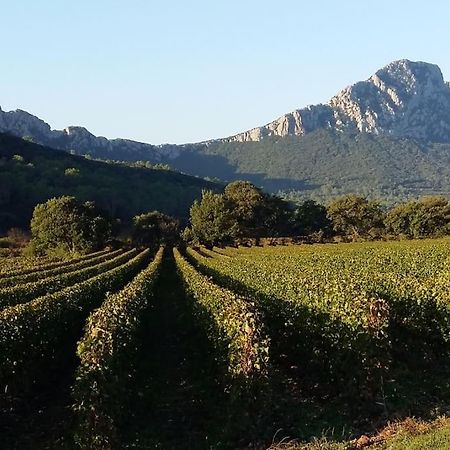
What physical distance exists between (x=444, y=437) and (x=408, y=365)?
638 centimetres

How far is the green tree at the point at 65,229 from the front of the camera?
85838mm

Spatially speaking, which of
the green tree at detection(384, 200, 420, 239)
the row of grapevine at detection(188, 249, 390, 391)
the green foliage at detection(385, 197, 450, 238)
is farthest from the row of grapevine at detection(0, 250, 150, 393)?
the green tree at detection(384, 200, 420, 239)

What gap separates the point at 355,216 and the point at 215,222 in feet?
90.3

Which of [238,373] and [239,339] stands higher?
[239,339]

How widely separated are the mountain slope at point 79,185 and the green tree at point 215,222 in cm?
3086

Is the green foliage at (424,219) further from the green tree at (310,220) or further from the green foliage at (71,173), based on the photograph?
the green foliage at (71,173)

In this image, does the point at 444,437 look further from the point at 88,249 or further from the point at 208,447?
the point at 88,249

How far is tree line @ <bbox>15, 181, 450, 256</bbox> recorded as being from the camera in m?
87.0

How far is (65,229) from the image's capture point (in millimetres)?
86625

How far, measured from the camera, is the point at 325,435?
429 inches

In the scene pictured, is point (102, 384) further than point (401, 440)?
Yes

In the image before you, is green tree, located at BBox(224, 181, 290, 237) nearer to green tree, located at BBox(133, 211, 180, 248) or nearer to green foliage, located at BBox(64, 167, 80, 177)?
green tree, located at BBox(133, 211, 180, 248)

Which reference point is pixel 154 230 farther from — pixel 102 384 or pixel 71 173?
pixel 102 384

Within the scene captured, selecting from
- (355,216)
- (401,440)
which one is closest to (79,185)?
(355,216)
